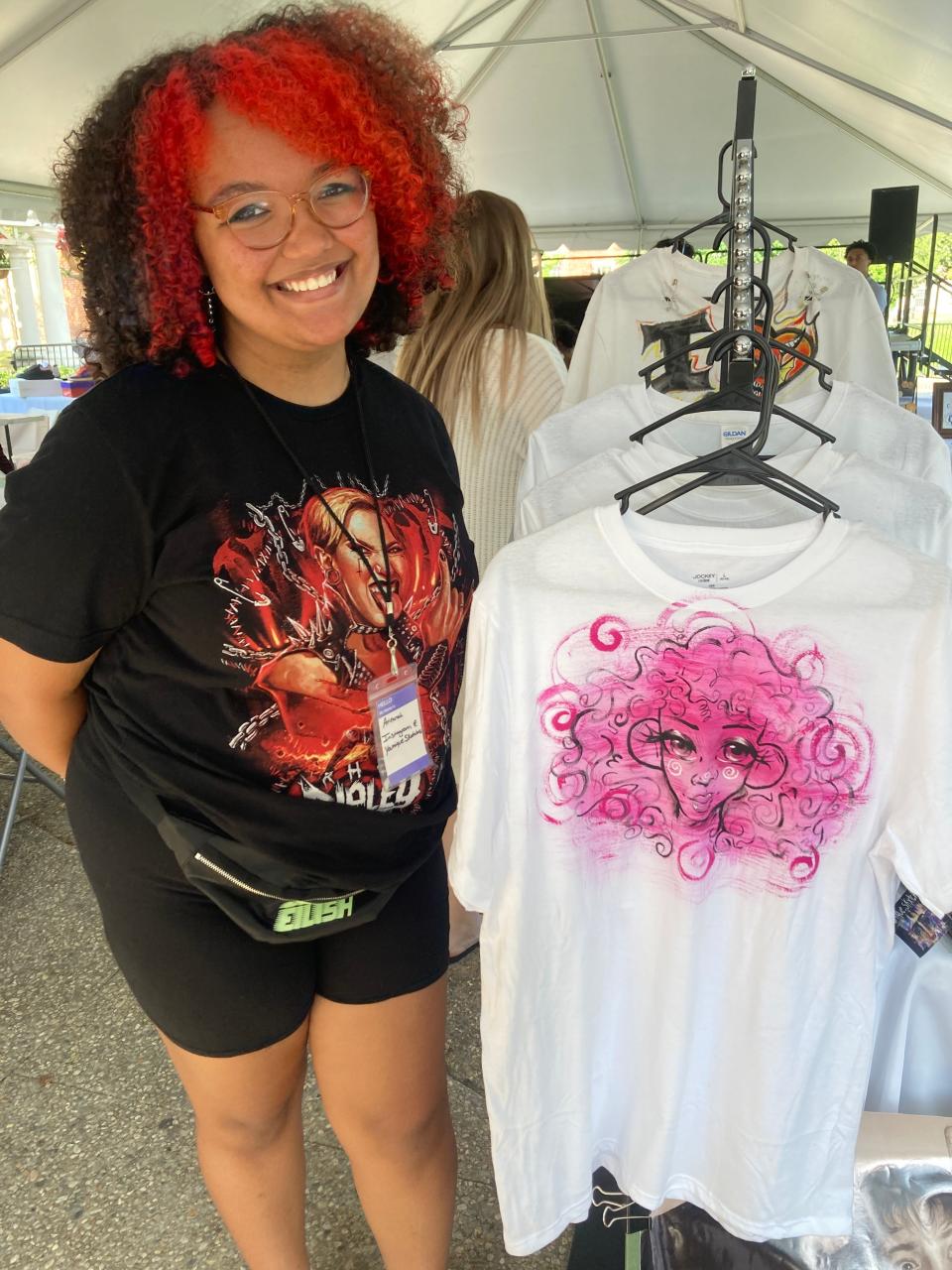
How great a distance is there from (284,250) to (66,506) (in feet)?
1.29

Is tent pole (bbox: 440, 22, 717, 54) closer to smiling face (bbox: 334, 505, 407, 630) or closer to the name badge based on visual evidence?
smiling face (bbox: 334, 505, 407, 630)

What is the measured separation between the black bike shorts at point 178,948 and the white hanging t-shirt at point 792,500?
2.22 feet

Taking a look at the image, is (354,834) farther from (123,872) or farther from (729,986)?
(729,986)

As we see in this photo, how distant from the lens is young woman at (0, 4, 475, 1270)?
1.10 m

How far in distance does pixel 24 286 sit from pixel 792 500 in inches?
591

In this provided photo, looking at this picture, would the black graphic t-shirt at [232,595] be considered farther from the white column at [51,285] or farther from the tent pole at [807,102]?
the white column at [51,285]

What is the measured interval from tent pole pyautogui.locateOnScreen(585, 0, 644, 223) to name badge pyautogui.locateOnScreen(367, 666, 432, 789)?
6.58 m

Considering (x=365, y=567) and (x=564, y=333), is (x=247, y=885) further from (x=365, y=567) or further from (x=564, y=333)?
(x=564, y=333)

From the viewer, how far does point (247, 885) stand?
117 cm

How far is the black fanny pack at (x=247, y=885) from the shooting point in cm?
116

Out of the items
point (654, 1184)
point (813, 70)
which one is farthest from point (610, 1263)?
point (813, 70)

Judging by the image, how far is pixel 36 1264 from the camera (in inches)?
67.3

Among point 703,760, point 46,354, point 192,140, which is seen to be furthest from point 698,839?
point 46,354

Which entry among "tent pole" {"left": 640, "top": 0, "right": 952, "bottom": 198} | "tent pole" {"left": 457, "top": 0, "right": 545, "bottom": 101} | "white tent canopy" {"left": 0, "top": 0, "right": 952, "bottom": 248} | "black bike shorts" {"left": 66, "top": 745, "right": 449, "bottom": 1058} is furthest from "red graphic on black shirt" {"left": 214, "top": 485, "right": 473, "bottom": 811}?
"tent pole" {"left": 457, "top": 0, "right": 545, "bottom": 101}
